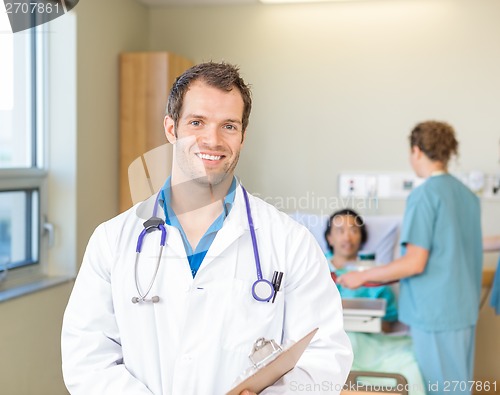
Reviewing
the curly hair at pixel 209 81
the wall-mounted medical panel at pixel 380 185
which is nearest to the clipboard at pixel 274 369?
the curly hair at pixel 209 81

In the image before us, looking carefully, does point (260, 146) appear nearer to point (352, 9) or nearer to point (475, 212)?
point (352, 9)

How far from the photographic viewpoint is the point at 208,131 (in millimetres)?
1335

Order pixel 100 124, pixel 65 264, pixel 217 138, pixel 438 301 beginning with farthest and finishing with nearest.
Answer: pixel 100 124, pixel 65 264, pixel 438 301, pixel 217 138

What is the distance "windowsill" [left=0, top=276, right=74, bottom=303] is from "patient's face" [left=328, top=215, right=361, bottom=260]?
4.13ft

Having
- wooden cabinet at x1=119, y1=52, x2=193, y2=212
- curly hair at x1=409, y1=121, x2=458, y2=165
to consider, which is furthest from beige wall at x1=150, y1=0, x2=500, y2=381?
curly hair at x1=409, y1=121, x2=458, y2=165

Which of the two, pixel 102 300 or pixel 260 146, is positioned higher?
pixel 260 146

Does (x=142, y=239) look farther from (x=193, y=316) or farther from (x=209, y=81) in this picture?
(x=209, y=81)

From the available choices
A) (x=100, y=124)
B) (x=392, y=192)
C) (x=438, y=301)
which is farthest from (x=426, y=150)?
(x=100, y=124)

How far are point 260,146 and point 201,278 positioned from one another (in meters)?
2.52

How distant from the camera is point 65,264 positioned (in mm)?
3049

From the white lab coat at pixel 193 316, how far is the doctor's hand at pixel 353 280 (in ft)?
4.97

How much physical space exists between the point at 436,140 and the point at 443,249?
43cm

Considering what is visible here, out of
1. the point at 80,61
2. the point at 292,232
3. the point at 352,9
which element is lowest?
the point at 292,232

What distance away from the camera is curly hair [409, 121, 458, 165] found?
284 centimetres
